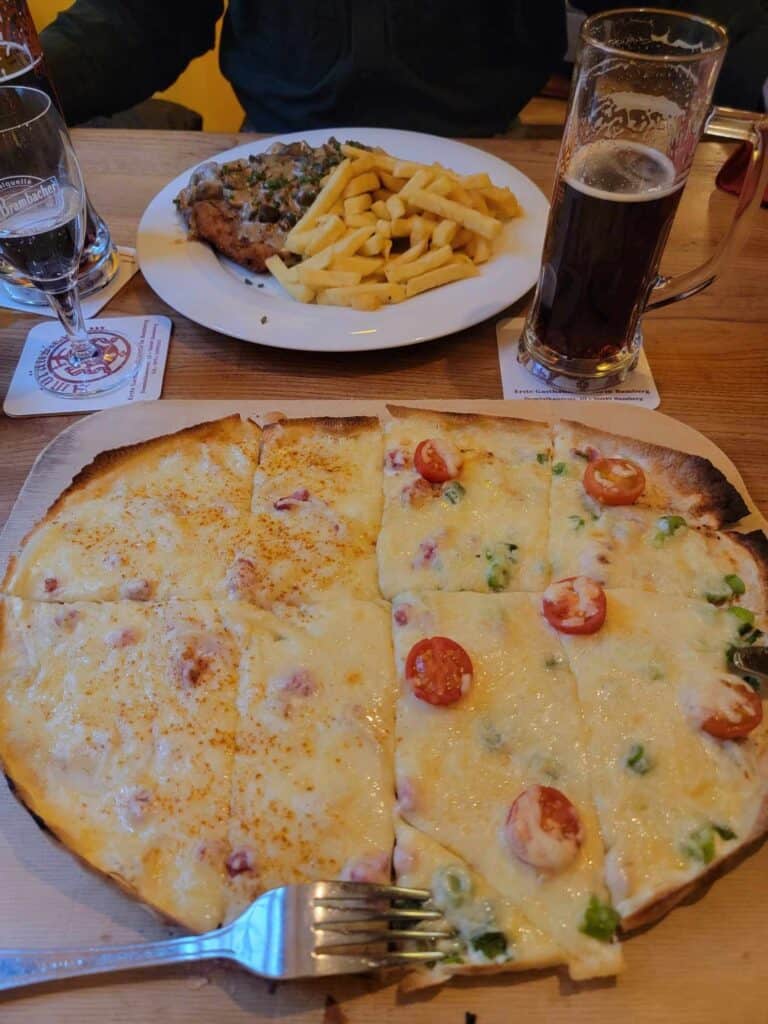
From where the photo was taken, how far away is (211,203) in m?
3.32

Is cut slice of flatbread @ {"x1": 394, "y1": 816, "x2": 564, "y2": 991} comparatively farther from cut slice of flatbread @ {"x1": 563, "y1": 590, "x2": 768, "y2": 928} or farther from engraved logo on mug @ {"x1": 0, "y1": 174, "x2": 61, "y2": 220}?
engraved logo on mug @ {"x1": 0, "y1": 174, "x2": 61, "y2": 220}

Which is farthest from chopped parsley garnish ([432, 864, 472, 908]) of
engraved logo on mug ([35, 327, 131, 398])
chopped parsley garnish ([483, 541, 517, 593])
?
engraved logo on mug ([35, 327, 131, 398])

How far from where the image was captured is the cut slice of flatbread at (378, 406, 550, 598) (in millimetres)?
2197

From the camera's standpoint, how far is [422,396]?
2883mm

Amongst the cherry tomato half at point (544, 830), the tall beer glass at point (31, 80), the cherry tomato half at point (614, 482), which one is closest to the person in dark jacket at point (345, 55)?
the tall beer glass at point (31, 80)

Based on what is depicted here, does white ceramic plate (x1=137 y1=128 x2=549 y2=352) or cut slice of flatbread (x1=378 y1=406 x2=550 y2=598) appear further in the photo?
white ceramic plate (x1=137 y1=128 x2=549 y2=352)

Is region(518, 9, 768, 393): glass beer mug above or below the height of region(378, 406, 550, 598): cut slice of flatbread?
above

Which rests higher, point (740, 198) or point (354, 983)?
point (740, 198)

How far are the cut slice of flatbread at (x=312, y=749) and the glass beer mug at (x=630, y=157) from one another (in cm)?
139

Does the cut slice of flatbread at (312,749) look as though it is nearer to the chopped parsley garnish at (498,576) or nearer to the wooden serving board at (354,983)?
the wooden serving board at (354,983)

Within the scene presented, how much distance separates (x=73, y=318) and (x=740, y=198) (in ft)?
8.14

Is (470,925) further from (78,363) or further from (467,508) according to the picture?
(78,363)

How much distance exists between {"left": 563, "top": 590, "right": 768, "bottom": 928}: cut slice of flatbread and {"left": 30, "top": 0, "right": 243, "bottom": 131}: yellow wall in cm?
665

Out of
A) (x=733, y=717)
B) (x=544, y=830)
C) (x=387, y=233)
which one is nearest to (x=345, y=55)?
(x=387, y=233)
